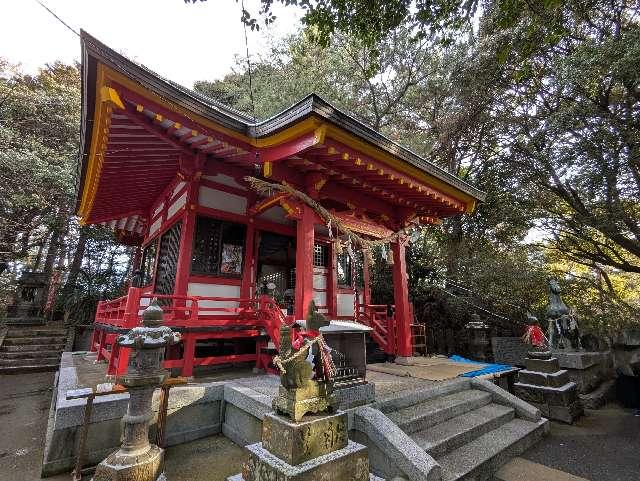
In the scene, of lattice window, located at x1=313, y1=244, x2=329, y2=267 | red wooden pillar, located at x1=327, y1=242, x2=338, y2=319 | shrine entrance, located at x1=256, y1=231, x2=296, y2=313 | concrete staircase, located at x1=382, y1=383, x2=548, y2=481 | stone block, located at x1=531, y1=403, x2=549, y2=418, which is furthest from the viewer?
lattice window, located at x1=313, y1=244, x2=329, y2=267

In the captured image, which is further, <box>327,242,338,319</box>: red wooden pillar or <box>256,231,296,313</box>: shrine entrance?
<box>327,242,338,319</box>: red wooden pillar

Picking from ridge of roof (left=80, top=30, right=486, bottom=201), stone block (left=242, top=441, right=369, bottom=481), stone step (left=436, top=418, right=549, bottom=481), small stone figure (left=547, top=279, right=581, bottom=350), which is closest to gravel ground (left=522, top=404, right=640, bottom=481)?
stone step (left=436, top=418, right=549, bottom=481)

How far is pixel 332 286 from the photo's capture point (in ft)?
28.1

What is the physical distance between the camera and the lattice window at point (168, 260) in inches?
276

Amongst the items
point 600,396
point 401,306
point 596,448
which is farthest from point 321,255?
point 600,396

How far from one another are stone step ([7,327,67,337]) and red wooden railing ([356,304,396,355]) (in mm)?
12461

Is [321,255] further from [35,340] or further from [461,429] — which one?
[35,340]

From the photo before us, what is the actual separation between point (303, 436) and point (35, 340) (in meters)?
14.6

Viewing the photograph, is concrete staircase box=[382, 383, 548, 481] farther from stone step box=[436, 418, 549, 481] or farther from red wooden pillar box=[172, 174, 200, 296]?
red wooden pillar box=[172, 174, 200, 296]

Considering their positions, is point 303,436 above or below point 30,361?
above

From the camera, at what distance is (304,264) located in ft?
18.8

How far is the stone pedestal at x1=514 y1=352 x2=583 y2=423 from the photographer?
617cm

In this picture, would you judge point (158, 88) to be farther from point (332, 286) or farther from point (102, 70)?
point (332, 286)

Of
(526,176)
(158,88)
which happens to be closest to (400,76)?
(526,176)
